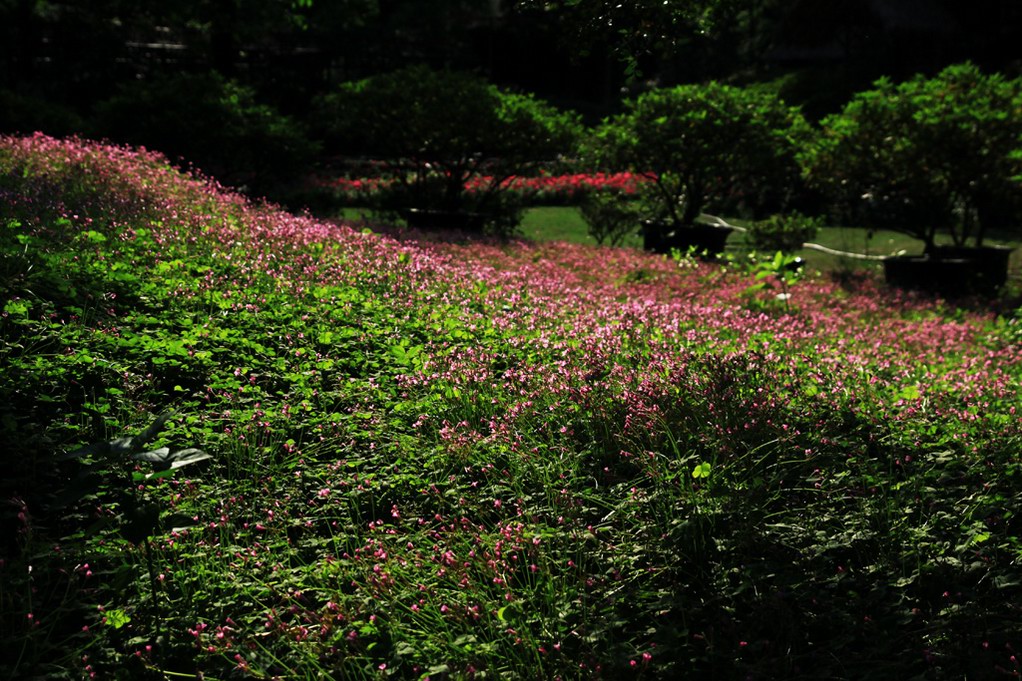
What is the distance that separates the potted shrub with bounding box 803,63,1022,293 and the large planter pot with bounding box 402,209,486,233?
19.1 ft

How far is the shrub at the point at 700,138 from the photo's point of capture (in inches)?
571

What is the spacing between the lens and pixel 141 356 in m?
5.17

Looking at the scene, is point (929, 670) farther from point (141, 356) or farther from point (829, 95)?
point (829, 95)

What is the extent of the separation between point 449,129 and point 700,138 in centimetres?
439

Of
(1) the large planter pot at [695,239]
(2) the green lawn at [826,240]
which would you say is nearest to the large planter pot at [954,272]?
(2) the green lawn at [826,240]

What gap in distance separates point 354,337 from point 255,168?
970 cm

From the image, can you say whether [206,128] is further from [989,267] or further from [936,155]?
[989,267]

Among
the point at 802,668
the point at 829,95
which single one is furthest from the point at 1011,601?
the point at 829,95

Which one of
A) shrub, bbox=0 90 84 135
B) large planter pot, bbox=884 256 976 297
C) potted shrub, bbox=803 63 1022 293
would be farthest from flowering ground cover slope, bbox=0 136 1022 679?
shrub, bbox=0 90 84 135

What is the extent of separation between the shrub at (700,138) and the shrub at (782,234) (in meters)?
1.02

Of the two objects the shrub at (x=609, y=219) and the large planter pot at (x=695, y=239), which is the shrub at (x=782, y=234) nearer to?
the large planter pot at (x=695, y=239)

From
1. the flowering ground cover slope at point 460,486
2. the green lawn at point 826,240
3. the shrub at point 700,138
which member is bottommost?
the flowering ground cover slope at point 460,486

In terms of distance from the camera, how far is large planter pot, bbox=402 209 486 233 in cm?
1458

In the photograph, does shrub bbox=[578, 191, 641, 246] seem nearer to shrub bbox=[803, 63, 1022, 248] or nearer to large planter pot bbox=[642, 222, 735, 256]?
large planter pot bbox=[642, 222, 735, 256]
